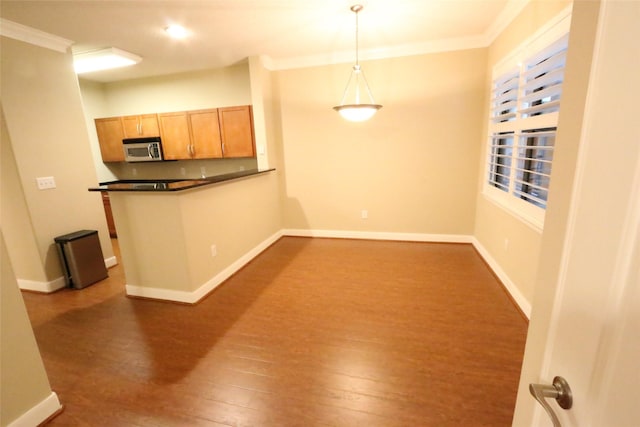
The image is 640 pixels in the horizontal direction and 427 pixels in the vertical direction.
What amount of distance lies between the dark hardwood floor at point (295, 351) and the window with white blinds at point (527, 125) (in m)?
0.98

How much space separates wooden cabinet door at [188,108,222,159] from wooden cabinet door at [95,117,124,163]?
4.85 ft

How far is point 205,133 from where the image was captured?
4570 millimetres

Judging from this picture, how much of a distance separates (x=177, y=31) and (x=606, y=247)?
3903 mm

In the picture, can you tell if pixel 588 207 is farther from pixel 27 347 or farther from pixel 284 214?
pixel 284 214

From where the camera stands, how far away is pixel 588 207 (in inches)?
19.4

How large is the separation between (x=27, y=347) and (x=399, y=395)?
2.10 meters

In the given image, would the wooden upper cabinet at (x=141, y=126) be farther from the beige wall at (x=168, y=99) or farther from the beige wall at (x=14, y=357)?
the beige wall at (x=14, y=357)

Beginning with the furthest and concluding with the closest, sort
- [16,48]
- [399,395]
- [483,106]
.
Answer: [483,106]
[16,48]
[399,395]

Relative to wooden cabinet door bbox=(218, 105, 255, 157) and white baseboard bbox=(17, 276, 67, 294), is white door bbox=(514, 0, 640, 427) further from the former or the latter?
white baseboard bbox=(17, 276, 67, 294)

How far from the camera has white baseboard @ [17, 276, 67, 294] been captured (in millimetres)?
3189

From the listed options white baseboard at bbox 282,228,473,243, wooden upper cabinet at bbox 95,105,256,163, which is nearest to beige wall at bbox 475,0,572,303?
white baseboard at bbox 282,228,473,243

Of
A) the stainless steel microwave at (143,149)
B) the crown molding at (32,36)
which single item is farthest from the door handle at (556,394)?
the stainless steel microwave at (143,149)

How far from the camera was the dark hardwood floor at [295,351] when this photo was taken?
1654 millimetres

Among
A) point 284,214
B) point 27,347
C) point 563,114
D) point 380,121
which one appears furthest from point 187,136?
point 563,114
